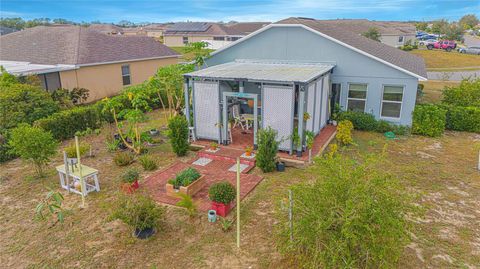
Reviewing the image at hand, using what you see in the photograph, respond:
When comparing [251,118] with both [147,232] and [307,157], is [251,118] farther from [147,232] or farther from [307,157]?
[147,232]

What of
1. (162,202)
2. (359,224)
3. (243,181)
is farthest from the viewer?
(243,181)

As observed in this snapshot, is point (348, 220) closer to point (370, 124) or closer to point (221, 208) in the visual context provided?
point (221, 208)

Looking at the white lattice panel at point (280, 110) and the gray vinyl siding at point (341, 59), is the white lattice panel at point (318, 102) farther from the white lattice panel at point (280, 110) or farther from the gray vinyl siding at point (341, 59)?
the gray vinyl siding at point (341, 59)

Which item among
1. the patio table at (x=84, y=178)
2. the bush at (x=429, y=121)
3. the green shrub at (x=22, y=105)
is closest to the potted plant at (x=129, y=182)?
the patio table at (x=84, y=178)

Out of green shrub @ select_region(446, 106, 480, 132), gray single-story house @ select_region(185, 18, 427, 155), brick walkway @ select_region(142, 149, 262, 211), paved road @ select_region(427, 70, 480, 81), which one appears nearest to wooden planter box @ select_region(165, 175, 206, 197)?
brick walkway @ select_region(142, 149, 262, 211)

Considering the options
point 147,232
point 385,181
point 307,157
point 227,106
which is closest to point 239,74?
point 227,106

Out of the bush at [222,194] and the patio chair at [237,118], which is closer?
the bush at [222,194]
